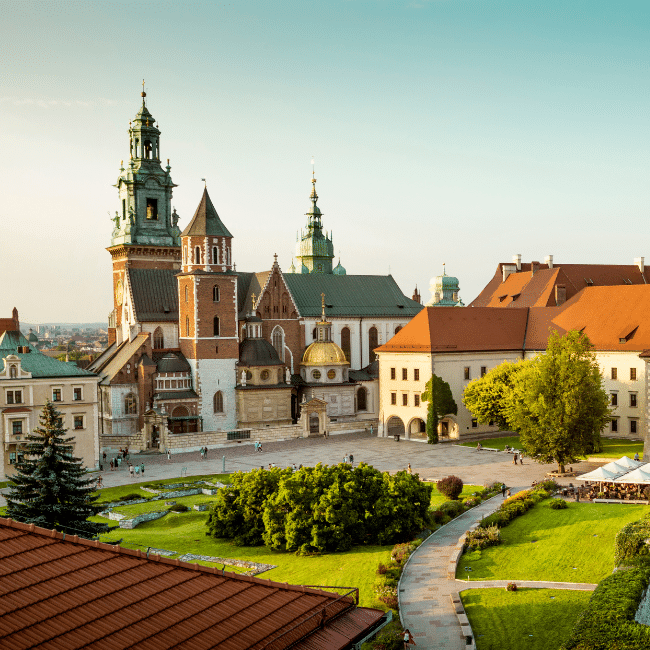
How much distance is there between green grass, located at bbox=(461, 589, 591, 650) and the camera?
72.9ft

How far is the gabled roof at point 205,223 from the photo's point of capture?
69.4 metres

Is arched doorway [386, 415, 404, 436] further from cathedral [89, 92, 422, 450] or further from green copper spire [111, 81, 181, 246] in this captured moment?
green copper spire [111, 81, 181, 246]

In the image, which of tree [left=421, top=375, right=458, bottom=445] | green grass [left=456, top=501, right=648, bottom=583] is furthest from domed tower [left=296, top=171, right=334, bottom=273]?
green grass [left=456, top=501, right=648, bottom=583]

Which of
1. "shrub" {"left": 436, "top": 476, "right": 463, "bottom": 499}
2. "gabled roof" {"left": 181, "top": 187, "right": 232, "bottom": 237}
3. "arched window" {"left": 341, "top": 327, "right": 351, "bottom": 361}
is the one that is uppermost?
"gabled roof" {"left": 181, "top": 187, "right": 232, "bottom": 237}

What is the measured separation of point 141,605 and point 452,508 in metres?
26.3

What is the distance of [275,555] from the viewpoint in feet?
105

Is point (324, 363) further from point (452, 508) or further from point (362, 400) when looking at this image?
point (452, 508)

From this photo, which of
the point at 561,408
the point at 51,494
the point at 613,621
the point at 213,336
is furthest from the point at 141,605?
the point at 213,336

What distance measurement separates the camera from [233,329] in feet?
231

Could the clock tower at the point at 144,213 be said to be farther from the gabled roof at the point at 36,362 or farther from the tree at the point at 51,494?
the tree at the point at 51,494

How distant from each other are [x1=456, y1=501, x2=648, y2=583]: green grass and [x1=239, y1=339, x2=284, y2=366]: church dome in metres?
39.0

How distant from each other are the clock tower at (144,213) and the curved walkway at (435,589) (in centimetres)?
5829

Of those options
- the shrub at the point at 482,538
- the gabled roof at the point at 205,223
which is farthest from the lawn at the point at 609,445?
the gabled roof at the point at 205,223

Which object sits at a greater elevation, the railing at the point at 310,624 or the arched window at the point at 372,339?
the arched window at the point at 372,339
